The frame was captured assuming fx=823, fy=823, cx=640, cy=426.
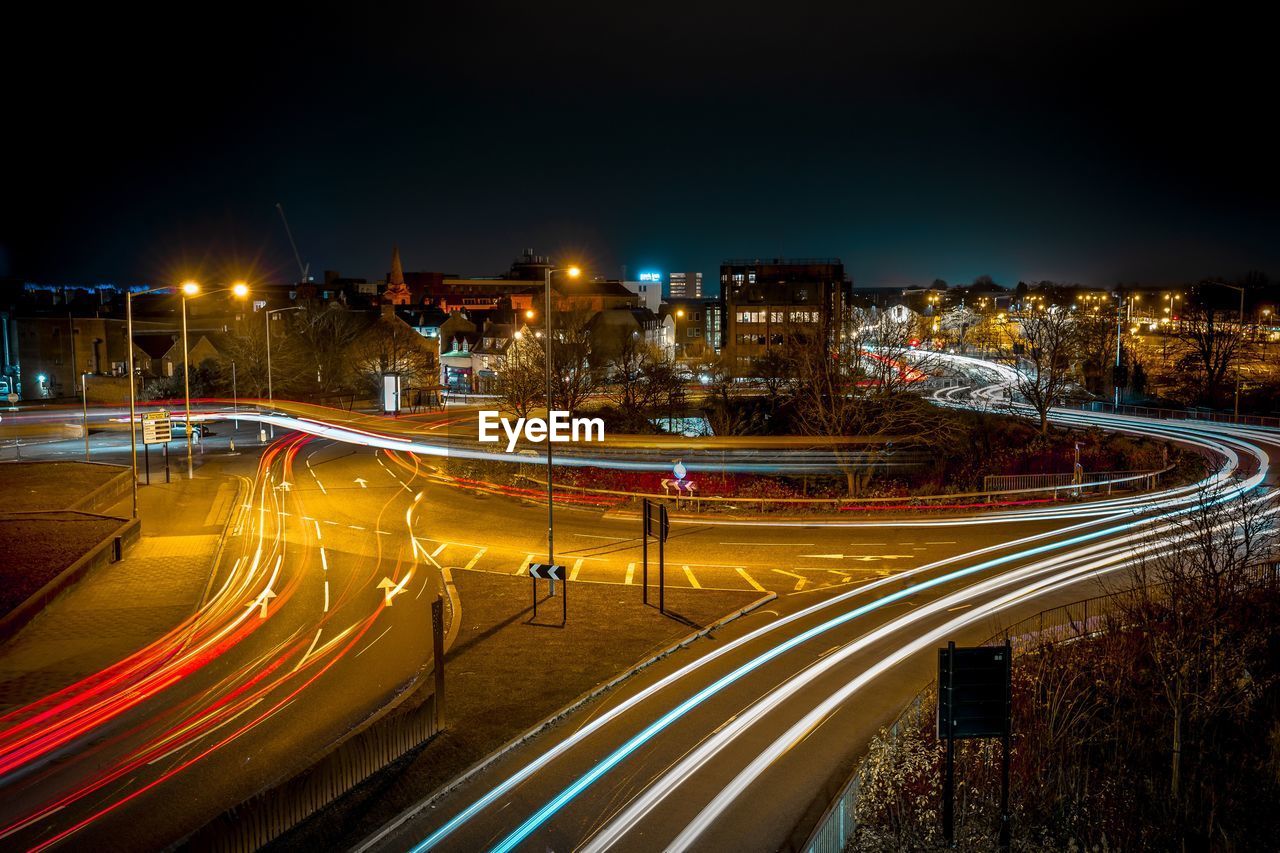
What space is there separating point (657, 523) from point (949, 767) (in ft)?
28.8

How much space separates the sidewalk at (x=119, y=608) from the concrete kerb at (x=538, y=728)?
7.71m

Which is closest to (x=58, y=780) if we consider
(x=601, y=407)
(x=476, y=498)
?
(x=476, y=498)

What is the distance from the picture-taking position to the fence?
26.9 ft

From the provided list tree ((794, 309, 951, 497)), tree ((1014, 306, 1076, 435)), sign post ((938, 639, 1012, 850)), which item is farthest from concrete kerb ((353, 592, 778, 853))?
tree ((1014, 306, 1076, 435))

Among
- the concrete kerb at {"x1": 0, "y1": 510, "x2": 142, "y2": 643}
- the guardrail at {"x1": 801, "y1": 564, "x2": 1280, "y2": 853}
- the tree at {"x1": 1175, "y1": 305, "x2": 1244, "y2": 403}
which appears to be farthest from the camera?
the tree at {"x1": 1175, "y1": 305, "x2": 1244, "y2": 403}

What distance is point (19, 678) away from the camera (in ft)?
45.7

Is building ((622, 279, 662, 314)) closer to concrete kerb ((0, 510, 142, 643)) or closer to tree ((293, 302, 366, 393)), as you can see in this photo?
tree ((293, 302, 366, 393))

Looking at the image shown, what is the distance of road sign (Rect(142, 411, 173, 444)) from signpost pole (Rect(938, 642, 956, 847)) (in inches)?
1145

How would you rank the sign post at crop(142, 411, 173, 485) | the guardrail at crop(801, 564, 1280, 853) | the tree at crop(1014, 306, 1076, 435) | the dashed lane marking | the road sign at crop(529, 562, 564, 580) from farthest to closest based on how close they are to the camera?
the tree at crop(1014, 306, 1076, 435), the sign post at crop(142, 411, 173, 485), the dashed lane marking, the road sign at crop(529, 562, 564, 580), the guardrail at crop(801, 564, 1280, 853)

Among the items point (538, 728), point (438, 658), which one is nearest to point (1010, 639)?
point (538, 728)

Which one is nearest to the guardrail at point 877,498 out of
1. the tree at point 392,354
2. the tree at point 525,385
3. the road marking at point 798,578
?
the road marking at point 798,578

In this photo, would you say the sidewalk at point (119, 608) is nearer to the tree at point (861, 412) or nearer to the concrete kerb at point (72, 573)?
the concrete kerb at point (72, 573)

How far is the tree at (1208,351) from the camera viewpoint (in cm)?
5691

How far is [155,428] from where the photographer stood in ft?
98.8
